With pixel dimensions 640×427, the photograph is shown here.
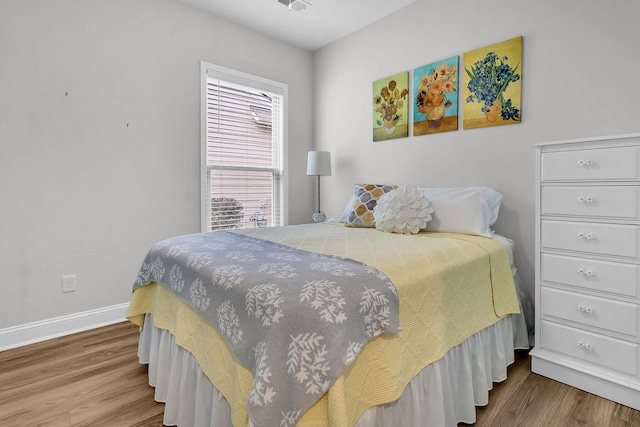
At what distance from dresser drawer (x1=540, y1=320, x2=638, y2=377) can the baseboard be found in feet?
9.80

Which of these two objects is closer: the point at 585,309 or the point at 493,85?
the point at 585,309

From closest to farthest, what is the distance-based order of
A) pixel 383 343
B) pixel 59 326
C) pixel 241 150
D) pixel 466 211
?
pixel 383 343
pixel 466 211
pixel 59 326
pixel 241 150

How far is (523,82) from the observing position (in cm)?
229

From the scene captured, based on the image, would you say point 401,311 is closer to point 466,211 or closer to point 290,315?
point 290,315

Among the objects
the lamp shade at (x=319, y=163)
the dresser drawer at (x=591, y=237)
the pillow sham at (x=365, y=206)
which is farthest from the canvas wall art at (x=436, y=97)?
the dresser drawer at (x=591, y=237)

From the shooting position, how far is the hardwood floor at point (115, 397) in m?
1.52

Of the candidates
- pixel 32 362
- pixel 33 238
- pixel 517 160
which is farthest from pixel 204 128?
pixel 517 160

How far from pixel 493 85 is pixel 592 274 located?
145 centimetres

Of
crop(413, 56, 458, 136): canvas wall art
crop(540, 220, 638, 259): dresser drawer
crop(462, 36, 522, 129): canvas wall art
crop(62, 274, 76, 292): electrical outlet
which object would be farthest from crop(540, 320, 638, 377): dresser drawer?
crop(62, 274, 76, 292): electrical outlet

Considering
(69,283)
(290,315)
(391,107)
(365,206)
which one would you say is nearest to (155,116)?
(69,283)

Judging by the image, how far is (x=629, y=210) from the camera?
156 cm

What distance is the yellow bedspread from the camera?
1.05 metres

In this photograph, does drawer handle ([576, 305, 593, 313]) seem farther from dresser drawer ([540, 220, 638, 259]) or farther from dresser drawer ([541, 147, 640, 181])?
dresser drawer ([541, 147, 640, 181])

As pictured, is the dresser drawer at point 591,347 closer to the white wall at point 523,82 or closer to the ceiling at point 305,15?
the white wall at point 523,82
